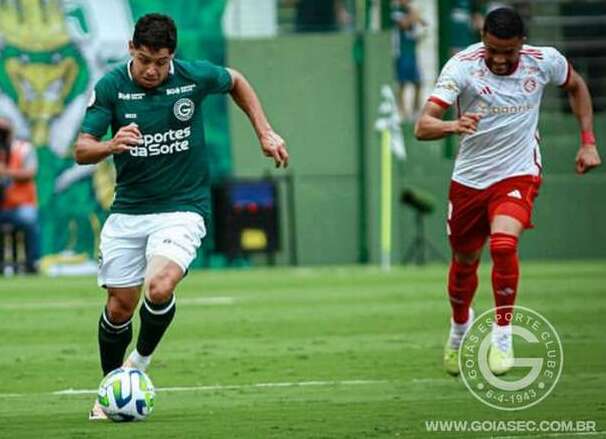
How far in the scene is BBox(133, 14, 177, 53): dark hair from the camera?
33.9 ft

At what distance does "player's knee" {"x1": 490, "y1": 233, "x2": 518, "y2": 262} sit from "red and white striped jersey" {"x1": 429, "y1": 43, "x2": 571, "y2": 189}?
56cm

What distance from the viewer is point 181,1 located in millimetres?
28234

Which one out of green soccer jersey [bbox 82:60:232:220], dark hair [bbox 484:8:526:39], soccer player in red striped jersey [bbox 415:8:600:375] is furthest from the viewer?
soccer player in red striped jersey [bbox 415:8:600:375]

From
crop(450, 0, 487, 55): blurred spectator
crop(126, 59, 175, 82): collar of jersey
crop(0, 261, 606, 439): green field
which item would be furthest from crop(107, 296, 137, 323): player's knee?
crop(450, 0, 487, 55): blurred spectator

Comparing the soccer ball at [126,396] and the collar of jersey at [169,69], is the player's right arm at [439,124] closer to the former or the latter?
the collar of jersey at [169,69]

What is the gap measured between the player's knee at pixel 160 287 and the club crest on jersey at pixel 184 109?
1024 millimetres

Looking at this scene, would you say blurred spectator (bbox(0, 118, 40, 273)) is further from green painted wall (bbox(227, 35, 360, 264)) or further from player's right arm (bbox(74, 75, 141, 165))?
player's right arm (bbox(74, 75, 141, 165))

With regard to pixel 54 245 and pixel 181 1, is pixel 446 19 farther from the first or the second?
pixel 54 245

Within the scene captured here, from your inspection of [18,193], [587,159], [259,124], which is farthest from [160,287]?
[18,193]

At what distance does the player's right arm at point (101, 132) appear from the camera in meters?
10.0

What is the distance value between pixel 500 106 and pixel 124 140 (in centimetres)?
319

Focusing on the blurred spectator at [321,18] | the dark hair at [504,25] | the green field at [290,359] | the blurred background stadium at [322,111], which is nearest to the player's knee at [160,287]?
the green field at [290,359]

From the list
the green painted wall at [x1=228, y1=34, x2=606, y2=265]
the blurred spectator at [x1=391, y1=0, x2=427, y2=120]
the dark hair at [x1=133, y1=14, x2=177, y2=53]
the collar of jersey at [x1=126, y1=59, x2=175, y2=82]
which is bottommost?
the green painted wall at [x1=228, y1=34, x2=606, y2=265]

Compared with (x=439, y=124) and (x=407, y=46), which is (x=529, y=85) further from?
(x=407, y=46)
